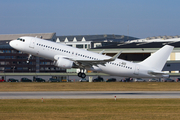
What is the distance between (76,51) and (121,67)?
9.16 meters

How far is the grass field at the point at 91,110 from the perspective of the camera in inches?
1189

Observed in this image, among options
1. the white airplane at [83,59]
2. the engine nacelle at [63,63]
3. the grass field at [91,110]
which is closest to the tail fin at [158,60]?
the white airplane at [83,59]

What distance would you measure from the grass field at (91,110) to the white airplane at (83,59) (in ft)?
35.9

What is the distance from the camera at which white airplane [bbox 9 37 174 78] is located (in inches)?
2028

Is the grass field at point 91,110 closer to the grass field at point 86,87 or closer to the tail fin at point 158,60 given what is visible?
the tail fin at point 158,60

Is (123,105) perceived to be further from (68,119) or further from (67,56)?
(67,56)

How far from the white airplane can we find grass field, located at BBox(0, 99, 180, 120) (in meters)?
10.9

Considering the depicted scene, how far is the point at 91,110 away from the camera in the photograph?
3431 cm

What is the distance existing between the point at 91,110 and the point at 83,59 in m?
19.8

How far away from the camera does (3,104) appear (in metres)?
38.8

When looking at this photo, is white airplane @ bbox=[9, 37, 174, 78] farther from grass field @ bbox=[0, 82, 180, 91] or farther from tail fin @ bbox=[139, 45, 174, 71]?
grass field @ bbox=[0, 82, 180, 91]

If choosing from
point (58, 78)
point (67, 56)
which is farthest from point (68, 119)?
point (58, 78)

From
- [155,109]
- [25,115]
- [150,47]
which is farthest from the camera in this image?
[150,47]

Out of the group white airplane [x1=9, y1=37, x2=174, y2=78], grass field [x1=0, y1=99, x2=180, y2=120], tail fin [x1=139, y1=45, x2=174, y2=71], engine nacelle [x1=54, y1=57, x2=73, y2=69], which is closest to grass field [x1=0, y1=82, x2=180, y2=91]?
tail fin [x1=139, y1=45, x2=174, y2=71]
